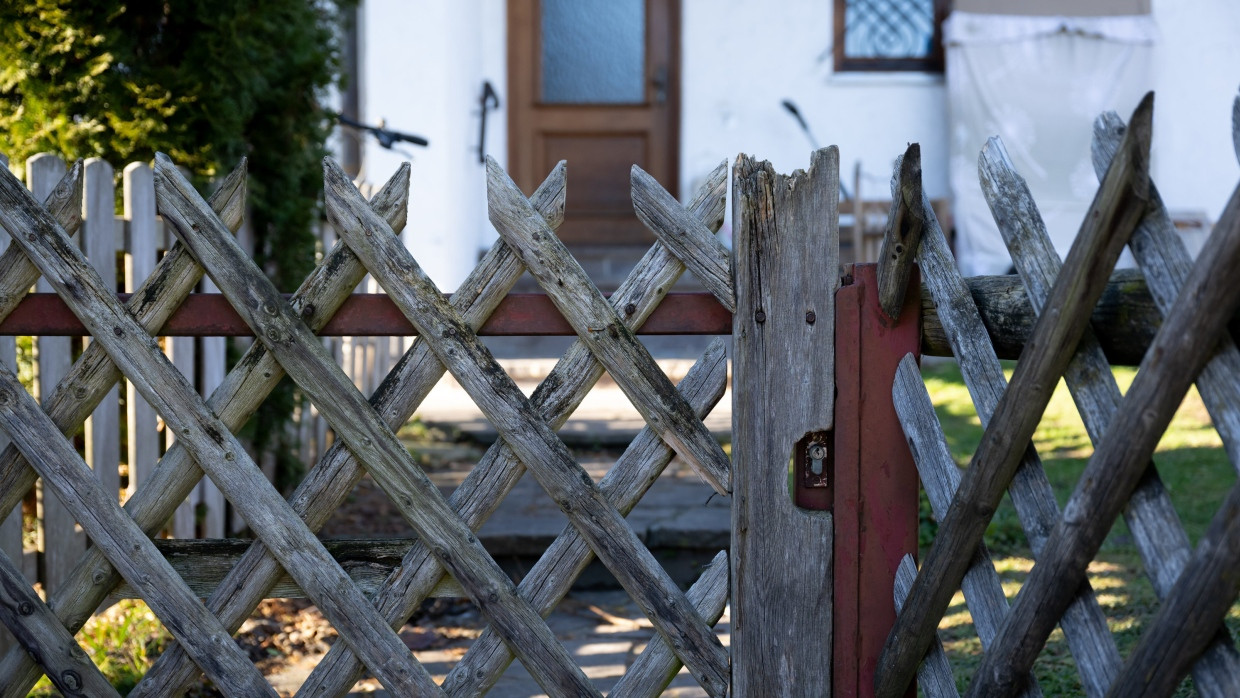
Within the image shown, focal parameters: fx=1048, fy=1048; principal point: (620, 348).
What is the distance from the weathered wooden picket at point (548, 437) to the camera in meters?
1.75

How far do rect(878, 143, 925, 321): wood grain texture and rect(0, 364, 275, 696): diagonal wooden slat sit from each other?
4.22 feet

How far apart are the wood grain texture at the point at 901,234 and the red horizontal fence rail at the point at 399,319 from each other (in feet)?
0.89

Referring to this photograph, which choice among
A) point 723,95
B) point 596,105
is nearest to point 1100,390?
point 723,95

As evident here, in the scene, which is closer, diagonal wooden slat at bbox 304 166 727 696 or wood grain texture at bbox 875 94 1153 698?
wood grain texture at bbox 875 94 1153 698

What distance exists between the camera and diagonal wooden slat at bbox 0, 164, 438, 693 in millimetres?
1814

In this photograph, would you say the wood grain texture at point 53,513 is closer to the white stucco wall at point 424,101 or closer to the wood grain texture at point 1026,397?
the wood grain texture at point 1026,397

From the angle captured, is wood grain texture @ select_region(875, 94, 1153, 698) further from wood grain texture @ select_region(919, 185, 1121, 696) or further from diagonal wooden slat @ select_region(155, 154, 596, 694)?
diagonal wooden slat @ select_region(155, 154, 596, 694)

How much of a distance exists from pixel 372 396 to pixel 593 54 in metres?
7.54

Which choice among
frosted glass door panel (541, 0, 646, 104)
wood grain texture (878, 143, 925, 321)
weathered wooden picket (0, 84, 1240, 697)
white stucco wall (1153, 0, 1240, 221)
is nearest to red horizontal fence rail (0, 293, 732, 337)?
weathered wooden picket (0, 84, 1240, 697)

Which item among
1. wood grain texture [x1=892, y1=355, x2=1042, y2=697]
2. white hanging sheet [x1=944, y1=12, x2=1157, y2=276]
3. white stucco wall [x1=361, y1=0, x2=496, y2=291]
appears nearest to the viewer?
wood grain texture [x1=892, y1=355, x2=1042, y2=697]

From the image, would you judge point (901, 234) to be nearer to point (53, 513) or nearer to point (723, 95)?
point (53, 513)

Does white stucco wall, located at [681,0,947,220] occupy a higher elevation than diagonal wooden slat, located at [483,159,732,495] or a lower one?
higher

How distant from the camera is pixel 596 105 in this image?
28.9 feet

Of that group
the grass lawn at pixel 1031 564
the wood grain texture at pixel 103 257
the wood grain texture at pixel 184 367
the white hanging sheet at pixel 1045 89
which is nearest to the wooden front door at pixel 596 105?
the white hanging sheet at pixel 1045 89
